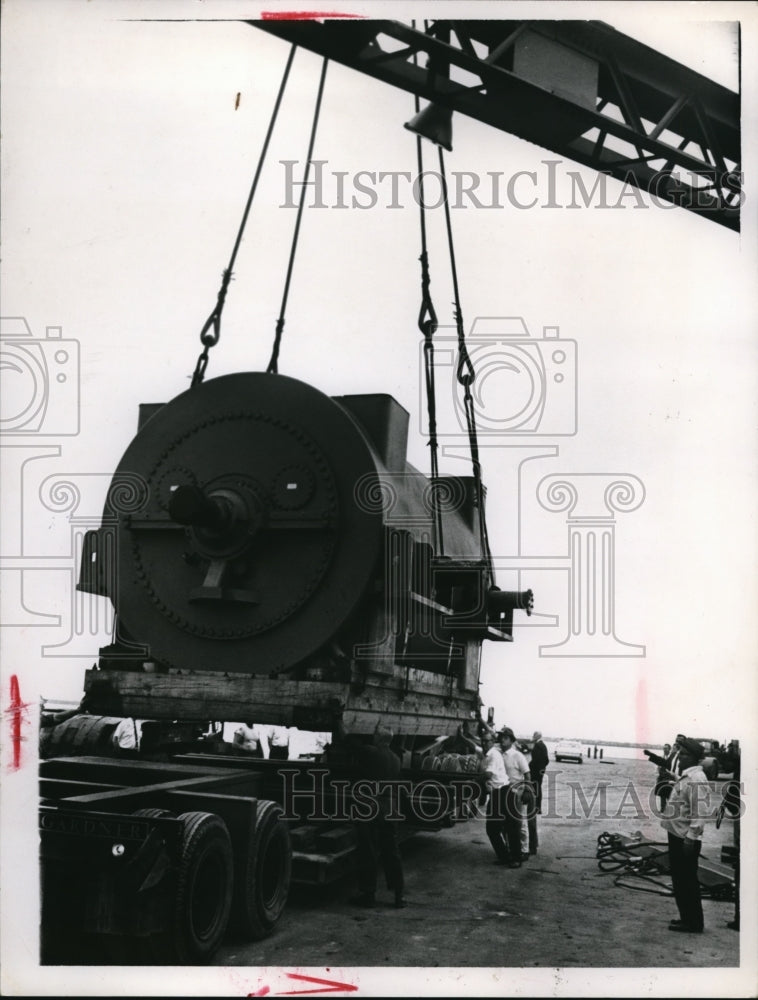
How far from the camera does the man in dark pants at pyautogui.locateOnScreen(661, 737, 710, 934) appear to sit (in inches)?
274

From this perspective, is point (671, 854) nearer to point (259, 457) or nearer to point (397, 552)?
point (397, 552)

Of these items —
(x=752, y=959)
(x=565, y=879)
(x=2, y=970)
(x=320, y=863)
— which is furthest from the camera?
(x=565, y=879)

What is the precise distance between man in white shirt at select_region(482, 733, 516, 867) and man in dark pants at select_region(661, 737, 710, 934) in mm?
2374

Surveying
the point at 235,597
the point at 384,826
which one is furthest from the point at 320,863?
the point at 235,597

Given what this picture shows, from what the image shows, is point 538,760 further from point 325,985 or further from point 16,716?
point 16,716

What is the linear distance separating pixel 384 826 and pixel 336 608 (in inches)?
70.6

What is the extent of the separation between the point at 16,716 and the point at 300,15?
481 cm

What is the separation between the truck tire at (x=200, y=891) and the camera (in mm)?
5059

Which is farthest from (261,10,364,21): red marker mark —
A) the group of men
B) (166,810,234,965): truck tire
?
the group of men

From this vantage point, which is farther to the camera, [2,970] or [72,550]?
[72,550]

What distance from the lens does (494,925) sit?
6875 mm

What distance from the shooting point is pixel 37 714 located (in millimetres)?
6035

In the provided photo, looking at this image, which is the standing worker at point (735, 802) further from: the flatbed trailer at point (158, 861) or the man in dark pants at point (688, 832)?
the flatbed trailer at point (158, 861)

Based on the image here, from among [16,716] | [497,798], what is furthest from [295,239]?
[497,798]
